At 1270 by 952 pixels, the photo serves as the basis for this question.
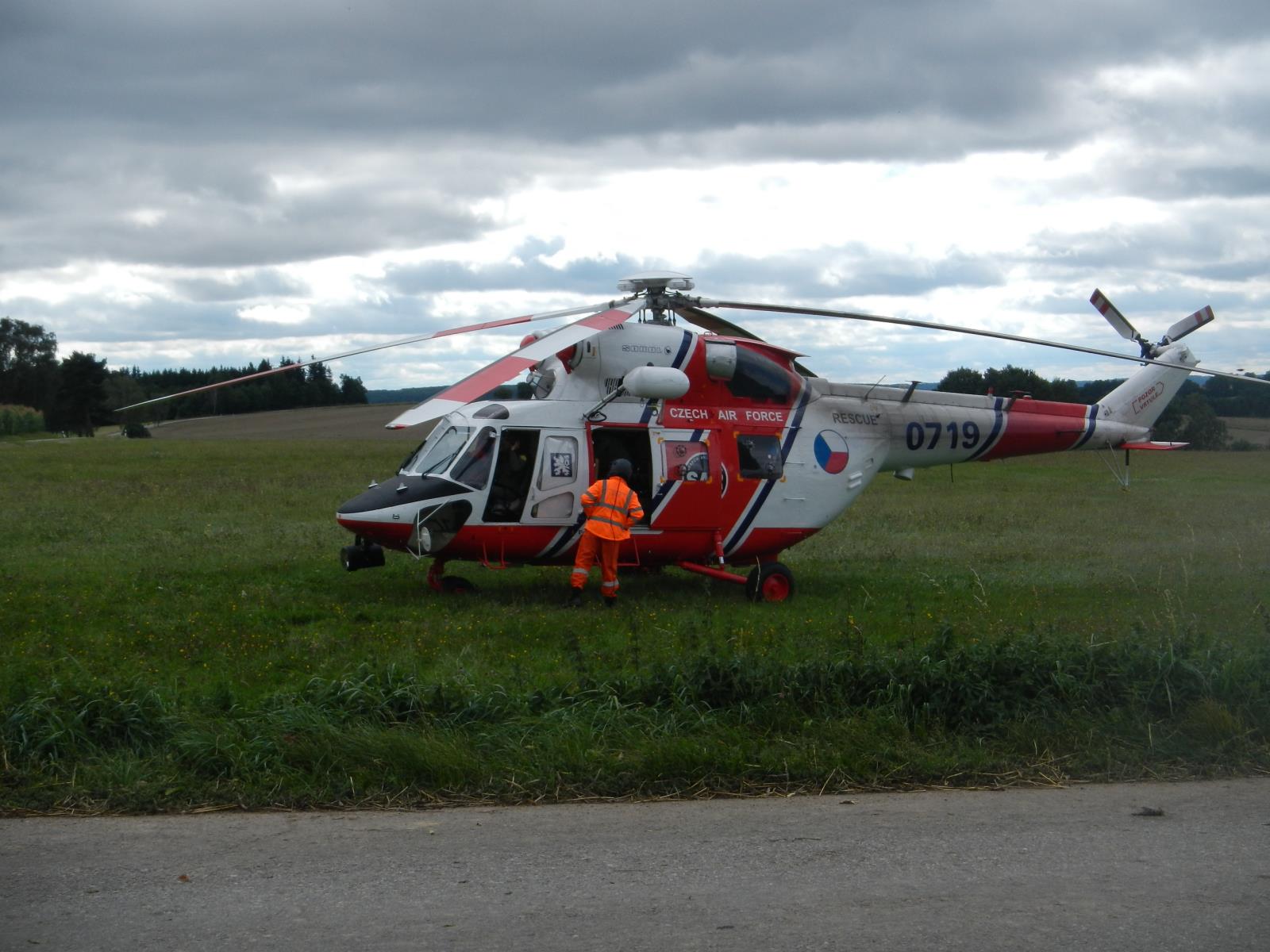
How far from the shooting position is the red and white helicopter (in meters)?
12.4

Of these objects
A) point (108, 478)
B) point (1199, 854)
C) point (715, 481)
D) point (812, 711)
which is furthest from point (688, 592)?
point (108, 478)

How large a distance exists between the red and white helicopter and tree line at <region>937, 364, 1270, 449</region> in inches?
682

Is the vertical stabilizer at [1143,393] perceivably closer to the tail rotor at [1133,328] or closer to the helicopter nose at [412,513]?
the tail rotor at [1133,328]

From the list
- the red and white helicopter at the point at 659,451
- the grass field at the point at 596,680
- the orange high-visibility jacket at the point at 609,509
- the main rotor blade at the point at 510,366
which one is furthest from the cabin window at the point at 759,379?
the grass field at the point at 596,680

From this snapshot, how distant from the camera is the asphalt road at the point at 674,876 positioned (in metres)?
4.55

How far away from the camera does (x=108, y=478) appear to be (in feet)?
98.6

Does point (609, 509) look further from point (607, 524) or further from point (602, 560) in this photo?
point (602, 560)

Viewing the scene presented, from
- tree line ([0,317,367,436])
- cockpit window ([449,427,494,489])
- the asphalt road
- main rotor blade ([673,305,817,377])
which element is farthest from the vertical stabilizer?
tree line ([0,317,367,436])

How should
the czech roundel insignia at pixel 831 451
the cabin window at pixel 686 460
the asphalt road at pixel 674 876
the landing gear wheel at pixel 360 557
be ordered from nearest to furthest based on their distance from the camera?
the asphalt road at pixel 674 876, the landing gear wheel at pixel 360 557, the cabin window at pixel 686 460, the czech roundel insignia at pixel 831 451

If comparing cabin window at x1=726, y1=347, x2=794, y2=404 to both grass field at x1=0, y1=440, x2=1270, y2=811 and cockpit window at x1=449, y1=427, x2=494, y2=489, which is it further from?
cockpit window at x1=449, y1=427, x2=494, y2=489

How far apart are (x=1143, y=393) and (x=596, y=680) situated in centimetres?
1053

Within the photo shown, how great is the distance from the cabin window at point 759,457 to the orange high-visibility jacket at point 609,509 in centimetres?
179

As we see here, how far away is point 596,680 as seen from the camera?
7852 millimetres

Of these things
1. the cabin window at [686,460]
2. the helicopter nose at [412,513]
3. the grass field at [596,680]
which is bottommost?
the grass field at [596,680]
